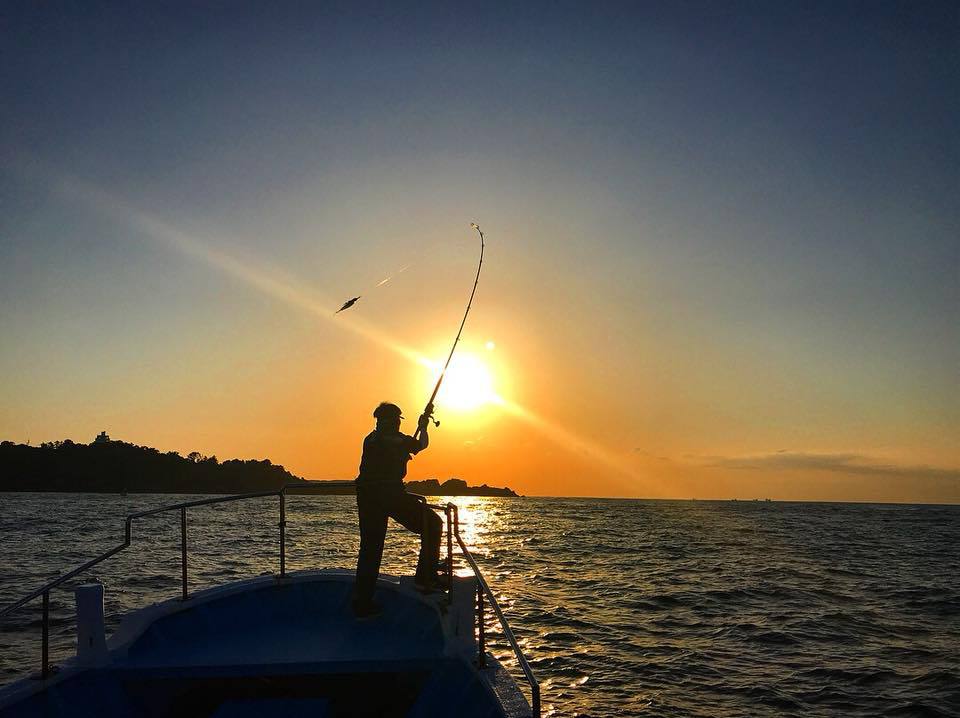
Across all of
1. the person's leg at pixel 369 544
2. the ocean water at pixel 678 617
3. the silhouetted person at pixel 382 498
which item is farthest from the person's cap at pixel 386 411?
the ocean water at pixel 678 617

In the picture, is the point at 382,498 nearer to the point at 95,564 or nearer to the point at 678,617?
the point at 95,564

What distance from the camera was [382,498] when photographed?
7523 millimetres

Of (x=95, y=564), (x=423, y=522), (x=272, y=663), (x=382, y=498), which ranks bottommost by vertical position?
(x=272, y=663)

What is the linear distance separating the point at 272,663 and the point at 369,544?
5.22ft

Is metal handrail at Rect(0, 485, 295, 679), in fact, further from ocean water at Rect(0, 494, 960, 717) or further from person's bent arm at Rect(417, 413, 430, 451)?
ocean water at Rect(0, 494, 960, 717)

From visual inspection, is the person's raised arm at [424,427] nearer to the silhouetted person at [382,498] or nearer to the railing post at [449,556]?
the silhouetted person at [382,498]

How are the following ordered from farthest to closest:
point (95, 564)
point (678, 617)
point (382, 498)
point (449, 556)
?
1. point (678, 617)
2. point (95, 564)
3. point (449, 556)
4. point (382, 498)

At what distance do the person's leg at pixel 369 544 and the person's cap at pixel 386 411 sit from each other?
85 cm

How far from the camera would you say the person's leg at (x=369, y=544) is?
752 cm

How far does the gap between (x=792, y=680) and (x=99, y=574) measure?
77.6 ft

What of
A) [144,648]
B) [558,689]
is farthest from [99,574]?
[144,648]

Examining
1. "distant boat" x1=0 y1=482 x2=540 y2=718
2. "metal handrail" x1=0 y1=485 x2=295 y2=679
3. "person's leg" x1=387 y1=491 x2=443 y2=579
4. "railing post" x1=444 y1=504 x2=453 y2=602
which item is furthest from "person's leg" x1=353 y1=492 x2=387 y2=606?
"metal handrail" x1=0 y1=485 x2=295 y2=679

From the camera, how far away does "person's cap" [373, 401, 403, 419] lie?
303 inches

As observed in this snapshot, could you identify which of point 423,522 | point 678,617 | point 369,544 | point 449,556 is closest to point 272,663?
point 369,544
